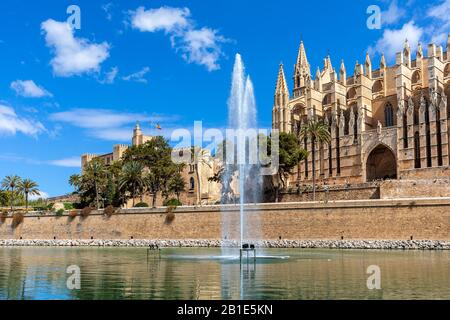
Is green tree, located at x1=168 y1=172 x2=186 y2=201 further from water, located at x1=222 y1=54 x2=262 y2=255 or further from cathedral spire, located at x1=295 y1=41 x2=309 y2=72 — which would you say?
cathedral spire, located at x1=295 y1=41 x2=309 y2=72

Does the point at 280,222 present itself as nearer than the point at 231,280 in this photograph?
No

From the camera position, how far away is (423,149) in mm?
50344

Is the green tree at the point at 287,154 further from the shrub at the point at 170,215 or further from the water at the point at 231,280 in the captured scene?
the water at the point at 231,280

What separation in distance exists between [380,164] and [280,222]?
21.6 meters

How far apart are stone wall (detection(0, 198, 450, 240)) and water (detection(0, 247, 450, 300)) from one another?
1060 centimetres

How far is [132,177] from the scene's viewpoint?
52.8 m

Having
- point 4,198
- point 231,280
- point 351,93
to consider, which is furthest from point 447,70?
point 4,198

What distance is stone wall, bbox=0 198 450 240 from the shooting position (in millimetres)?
33438

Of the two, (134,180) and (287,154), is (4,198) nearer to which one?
(134,180)

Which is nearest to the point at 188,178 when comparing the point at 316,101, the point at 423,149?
the point at 316,101

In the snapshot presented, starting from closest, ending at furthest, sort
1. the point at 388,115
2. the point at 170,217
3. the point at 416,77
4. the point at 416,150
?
1. the point at 170,217
2. the point at 416,150
3. the point at 388,115
4. the point at 416,77

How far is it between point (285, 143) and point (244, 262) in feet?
97.9

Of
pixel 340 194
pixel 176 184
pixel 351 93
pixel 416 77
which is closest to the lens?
pixel 340 194
